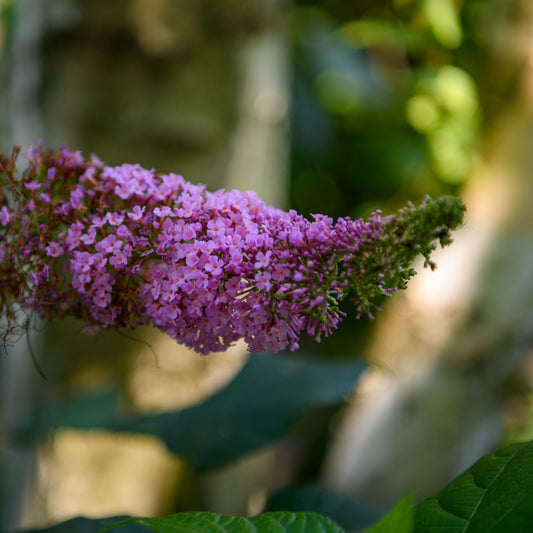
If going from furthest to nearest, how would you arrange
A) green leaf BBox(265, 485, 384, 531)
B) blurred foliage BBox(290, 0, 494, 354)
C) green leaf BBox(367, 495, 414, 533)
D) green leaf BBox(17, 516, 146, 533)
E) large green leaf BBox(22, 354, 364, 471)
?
blurred foliage BBox(290, 0, 494, 354)
large green leaf BBox(22, 354, 364, 471)
green leaf BBox(265, 485, 384, 531)
green leaf BBox(17, 516, 146, 533)
green leaf BBox(367, 495, 414, 533)

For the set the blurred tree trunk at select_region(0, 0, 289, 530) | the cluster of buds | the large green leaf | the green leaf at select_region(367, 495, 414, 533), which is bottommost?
the large green leaf

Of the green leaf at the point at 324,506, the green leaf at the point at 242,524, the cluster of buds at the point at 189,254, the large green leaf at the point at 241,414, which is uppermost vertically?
the cluster of buds at the point at 189,254

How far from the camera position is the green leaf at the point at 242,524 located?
0.57 metres

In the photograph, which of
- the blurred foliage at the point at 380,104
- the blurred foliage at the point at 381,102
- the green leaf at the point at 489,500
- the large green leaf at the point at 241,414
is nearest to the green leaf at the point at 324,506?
the large green leaf at the point at 241,414

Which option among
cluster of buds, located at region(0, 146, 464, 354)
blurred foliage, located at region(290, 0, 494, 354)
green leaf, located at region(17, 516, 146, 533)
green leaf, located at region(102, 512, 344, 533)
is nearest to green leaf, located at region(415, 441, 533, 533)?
green leaf, located at region(102, 512, 344, 533)

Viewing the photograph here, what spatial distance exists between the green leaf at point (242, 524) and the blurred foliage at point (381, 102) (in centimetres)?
219

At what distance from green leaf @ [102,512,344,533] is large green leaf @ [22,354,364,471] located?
0.75 metres

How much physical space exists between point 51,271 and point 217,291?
23 cm

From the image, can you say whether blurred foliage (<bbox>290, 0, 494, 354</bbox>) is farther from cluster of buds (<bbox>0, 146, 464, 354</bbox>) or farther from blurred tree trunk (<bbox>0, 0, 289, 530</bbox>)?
cluster of buds (<bbox>0, 146, 464, 354</bbox>)

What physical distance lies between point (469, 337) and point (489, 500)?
144 centimetres

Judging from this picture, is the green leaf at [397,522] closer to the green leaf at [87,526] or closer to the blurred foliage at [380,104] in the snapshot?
the green leaf at [87,526]

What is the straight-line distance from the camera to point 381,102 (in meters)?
2.88

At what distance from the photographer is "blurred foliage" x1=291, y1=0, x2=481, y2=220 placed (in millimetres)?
2662

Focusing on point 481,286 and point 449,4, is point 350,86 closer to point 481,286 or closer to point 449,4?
point 449,4
